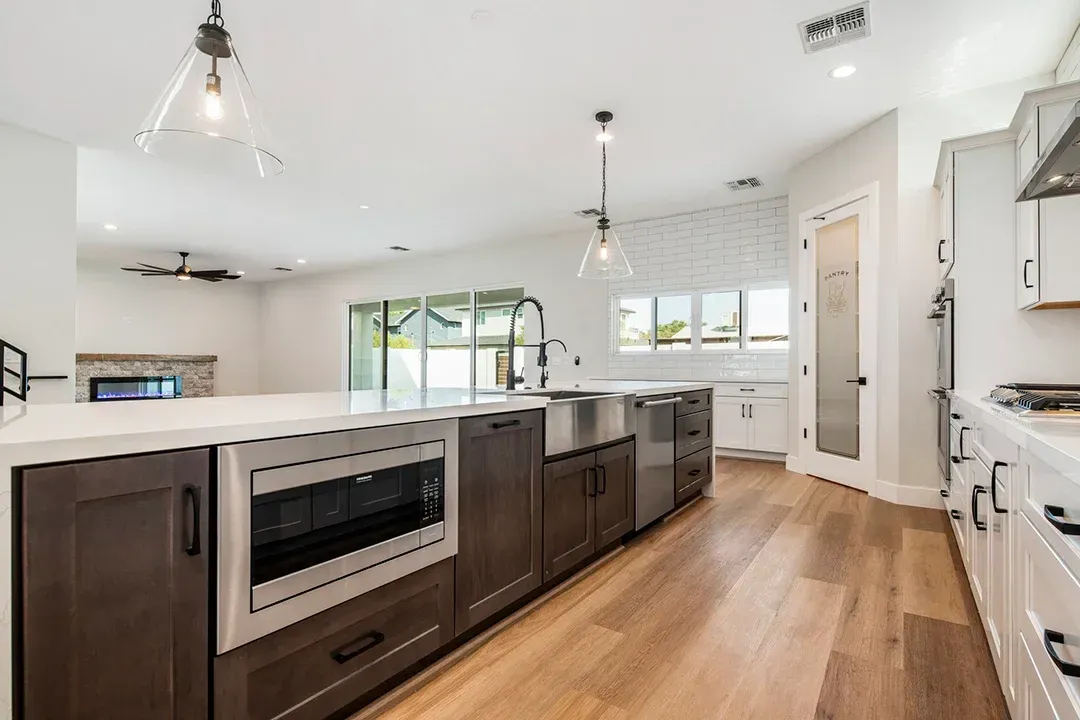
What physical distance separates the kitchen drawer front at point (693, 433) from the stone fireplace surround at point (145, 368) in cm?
921

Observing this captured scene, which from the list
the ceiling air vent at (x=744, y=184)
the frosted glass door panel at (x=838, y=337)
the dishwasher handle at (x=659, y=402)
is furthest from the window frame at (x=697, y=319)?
the dishwasher handle at (x=659, y=402)

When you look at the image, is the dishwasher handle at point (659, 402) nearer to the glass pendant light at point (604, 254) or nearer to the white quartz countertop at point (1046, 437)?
the glass pendant light at point (604, 254)

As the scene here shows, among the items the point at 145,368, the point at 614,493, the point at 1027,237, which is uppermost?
the point at 1027,237

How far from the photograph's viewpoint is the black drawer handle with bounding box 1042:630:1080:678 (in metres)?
0.85

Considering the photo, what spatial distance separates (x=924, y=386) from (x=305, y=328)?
33.1 feet

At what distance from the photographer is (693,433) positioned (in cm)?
363

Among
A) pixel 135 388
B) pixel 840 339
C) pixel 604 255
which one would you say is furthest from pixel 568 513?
pixel 135 388

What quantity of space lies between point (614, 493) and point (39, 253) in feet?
15.4

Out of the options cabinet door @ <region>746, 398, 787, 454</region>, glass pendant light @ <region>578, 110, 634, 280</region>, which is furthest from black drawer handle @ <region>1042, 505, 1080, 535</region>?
cabinet door @ <region>746, 398, 787, 454</region>

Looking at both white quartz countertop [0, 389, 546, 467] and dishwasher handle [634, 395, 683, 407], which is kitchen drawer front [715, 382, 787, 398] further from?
white quartz countertop [0, 389, 546, 467]

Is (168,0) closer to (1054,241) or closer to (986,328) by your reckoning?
(1054,241)

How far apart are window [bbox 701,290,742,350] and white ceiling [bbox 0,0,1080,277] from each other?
1184mm

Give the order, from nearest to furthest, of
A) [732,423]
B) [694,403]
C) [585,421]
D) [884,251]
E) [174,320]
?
[585,421], [694,403], [884,251], [732,423], [174,320]

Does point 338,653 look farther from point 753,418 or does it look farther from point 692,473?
point 753,418
